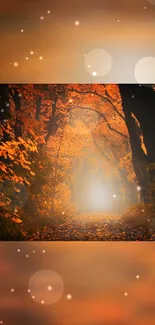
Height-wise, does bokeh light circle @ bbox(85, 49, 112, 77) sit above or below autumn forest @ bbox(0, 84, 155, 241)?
above

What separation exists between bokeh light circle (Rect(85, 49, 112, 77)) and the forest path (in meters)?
1.12

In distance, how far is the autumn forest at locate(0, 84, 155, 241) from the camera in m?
3.82

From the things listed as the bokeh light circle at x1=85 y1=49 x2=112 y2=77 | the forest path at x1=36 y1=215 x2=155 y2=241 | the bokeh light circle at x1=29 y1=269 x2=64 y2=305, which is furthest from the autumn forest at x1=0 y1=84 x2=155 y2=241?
the bokeh light circle at x1=29 y1=269 x2=64 y2=305

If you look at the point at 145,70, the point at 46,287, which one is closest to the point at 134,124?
the point at 145,70

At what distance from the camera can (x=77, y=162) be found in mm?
3877

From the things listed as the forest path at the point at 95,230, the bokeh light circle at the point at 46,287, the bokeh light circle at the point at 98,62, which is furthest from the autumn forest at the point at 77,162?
the bokeh light circle at the point at 46,287

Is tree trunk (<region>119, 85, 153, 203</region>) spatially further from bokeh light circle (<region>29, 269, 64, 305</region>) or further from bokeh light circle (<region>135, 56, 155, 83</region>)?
bokeh light circle (<region>29, 269, 64, 305</region>)

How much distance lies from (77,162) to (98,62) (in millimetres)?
788

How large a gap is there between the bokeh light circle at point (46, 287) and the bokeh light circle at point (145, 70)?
1620mm

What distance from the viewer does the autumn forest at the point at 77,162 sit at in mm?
3816

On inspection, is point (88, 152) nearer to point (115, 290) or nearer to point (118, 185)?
point (118, 185)

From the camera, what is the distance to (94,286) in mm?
3219

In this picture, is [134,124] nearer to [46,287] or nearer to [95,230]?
[95,230]

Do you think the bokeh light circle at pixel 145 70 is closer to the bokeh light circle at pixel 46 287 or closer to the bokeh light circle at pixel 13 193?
the bokeh light circle at pixel 13 193
